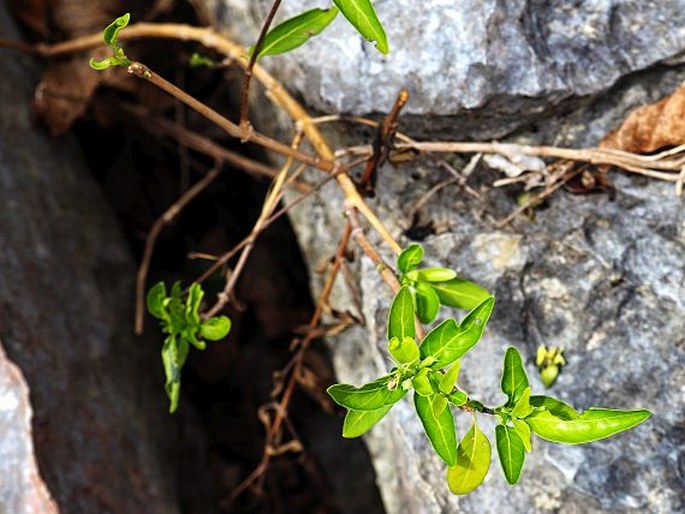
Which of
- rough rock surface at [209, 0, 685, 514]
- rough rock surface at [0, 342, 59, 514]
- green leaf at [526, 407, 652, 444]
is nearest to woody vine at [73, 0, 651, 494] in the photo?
green leaf at [526, 407, 652, 444]

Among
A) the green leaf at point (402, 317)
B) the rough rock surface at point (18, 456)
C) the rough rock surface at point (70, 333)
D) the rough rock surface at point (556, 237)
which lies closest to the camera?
the green leaf at point (402, 317)

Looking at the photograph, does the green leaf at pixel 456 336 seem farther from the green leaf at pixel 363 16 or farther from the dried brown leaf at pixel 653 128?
the dried brown leaf at pixel 653 128

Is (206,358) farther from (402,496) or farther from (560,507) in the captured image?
(560,507)

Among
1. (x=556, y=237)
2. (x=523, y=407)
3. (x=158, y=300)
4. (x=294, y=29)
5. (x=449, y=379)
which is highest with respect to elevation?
(x=294, y=29)

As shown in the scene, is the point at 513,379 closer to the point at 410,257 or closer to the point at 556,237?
the point at 410,257

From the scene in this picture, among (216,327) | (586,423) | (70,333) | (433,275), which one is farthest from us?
(70,333)

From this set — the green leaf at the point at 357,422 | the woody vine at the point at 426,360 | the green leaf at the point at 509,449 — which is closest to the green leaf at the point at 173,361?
the woody vine at the point at 426,360

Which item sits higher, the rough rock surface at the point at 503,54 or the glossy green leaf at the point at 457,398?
the rough rock surface at the point at 503,54

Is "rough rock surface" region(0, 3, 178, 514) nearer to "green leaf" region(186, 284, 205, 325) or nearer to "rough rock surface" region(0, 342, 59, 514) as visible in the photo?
"rough rock surface" region(0, 342, 59, 514)

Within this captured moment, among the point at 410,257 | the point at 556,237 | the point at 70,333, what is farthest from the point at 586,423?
the point at 70,333
